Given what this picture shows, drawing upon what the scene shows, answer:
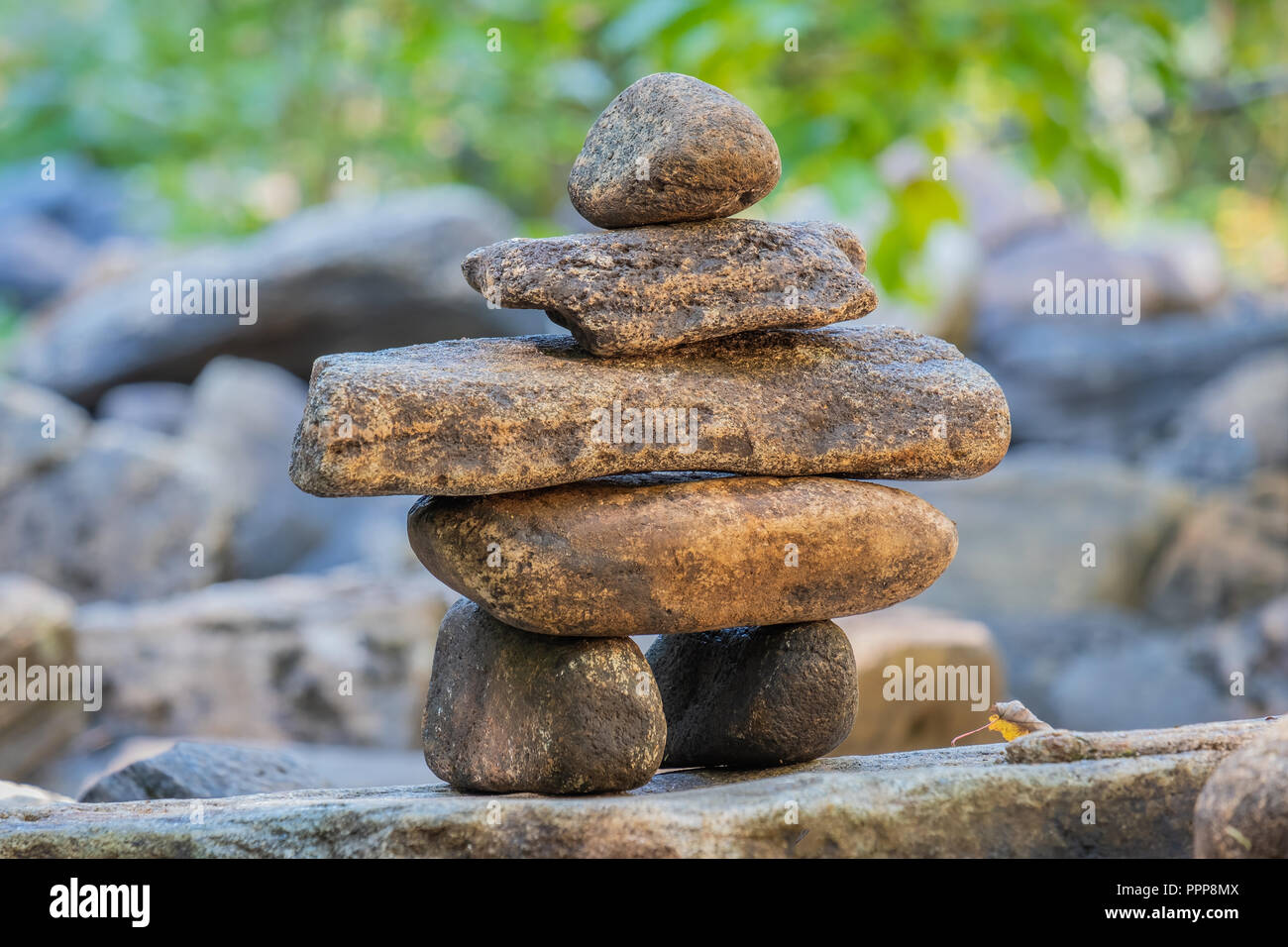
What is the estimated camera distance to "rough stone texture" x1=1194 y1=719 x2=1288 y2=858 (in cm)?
295

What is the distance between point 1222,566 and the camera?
11023 millimetres

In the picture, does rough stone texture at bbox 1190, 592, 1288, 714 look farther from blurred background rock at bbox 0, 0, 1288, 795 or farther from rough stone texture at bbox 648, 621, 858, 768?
rough stone texture at bbox 648, 621, 858, 768

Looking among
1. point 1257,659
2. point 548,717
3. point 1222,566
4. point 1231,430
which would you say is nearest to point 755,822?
point 548,717

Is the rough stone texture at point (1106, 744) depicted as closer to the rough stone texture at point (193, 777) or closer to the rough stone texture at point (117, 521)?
the rough stone texture at point (193, 777)

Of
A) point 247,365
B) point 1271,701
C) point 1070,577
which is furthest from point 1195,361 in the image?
point 247,365

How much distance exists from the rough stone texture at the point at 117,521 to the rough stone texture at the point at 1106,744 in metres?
7.43

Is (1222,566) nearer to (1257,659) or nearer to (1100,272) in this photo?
(1257,659)

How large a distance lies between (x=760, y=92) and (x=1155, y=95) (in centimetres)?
773

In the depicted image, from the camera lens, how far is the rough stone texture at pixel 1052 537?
11172 mm

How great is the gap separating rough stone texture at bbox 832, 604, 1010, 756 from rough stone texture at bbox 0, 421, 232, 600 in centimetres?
505

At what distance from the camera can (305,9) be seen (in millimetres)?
14062

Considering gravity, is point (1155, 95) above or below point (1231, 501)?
above
